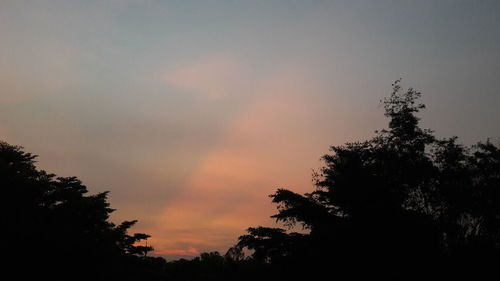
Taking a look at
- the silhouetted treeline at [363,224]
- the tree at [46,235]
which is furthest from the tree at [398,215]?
the tree at [46,235]

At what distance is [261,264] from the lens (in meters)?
22.4

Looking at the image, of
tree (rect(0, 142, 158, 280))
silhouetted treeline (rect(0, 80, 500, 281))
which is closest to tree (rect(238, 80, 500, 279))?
silhouetted treeline (rect(0, 80, 500, 281))

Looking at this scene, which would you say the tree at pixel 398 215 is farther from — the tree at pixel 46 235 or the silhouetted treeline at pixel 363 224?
the tree at pixel 46 235

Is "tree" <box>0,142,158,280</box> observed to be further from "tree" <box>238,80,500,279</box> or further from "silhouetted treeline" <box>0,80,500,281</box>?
"tree" <box>238,80,500,279</box>

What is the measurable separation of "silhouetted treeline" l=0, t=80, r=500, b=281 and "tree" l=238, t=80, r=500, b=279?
2.2 inches

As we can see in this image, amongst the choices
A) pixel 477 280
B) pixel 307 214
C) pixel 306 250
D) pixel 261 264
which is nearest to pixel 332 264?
pixel 306 250

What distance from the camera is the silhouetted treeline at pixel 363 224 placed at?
18859mm

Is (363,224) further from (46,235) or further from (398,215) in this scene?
(46,235)

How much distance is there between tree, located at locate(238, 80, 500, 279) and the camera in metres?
18.8

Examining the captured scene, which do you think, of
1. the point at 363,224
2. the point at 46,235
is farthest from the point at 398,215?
the point at 46,235

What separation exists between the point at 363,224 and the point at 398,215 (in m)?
1.99

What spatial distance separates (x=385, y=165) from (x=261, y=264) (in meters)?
14.2

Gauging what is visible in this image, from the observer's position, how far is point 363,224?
19594 millimetres

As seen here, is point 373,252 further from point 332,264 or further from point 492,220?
point 492,220
